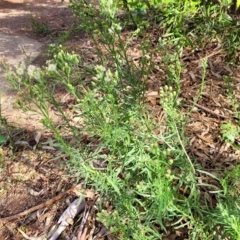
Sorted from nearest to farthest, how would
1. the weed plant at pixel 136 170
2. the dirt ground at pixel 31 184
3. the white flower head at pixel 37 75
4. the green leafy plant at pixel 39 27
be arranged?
the weed plant at pixel 136 170, the white flower head at pixel 37 75, the dirt ground at pixel 31 184, the green leafy plant at pixel 39 27

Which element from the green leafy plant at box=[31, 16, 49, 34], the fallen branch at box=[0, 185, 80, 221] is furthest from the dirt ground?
the green leafy plant at box=[31, 16, 49, 34]

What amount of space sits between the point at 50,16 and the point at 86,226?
181 inches

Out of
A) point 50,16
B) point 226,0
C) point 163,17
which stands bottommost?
point 50,16

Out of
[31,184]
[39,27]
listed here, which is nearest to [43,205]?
[31,184]

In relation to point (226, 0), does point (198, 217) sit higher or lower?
lower

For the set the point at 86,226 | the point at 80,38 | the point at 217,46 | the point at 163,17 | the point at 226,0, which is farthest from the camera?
the point at 80,38

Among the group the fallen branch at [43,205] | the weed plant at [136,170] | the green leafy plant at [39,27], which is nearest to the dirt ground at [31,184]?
the fallen branch at [43,205]

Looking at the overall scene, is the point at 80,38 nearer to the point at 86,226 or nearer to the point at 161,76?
the point at 161,76

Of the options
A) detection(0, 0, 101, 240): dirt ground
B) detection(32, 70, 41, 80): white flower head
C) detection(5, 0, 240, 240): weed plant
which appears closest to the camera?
detection(5, 0, 240, 240): weed plant

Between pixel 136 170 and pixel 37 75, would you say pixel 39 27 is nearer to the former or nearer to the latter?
pixel 37 75

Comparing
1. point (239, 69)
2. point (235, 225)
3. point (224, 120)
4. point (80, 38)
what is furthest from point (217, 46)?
point (235, 225)

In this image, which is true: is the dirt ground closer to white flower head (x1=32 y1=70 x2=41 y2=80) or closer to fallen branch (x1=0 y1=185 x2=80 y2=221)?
fallen branch (x1=0 y1=185 x2=80 y2=221)

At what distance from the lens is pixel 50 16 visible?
623 cm

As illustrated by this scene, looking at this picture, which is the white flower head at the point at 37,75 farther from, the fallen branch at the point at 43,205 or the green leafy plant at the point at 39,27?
the green leafy plant at the point at 39,27
